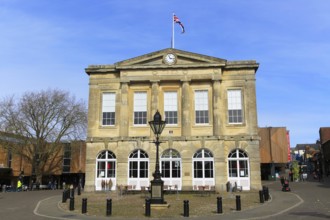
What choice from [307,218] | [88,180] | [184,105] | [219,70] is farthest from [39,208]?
[219,70]

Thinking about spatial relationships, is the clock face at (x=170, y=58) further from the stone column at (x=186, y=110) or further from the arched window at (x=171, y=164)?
the arched window at (x=171, y=164)

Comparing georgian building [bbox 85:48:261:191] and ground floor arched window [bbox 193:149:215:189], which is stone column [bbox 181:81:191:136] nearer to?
georgian building [bbox 85:48:261:191]

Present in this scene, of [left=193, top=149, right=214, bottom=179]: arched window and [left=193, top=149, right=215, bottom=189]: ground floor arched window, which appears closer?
[left=193, top=149, right=215, bottom=189]: ground floor arched window

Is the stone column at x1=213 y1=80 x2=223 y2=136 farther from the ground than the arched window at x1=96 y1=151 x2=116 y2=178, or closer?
farther from the ground

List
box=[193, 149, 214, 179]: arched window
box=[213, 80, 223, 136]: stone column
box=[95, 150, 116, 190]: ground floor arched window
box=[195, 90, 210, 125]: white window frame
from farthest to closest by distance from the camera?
box=[195, 90, 210, 125]: white window frame < box=[95, 150, 116, 190]: ground floor arched window < box=[213, 80, 223, 136]: stone column < box=[193, 149, 214, 179]: arched window

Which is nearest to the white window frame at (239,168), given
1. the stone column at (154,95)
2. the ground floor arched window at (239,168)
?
the ground floor arched window at (239,168)

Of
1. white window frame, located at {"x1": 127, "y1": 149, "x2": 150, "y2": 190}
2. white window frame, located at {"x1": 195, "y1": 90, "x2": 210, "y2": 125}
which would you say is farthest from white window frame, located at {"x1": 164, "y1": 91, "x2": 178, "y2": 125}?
white window frame, located at {"x1": 127, "y1": 149, "x2": 150, "y2": 190}

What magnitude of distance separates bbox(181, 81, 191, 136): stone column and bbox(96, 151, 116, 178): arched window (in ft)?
22.4

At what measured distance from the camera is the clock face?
105 ft

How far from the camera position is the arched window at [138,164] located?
30.7m

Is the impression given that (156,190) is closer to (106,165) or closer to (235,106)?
(106,165)

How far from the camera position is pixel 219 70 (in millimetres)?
31406

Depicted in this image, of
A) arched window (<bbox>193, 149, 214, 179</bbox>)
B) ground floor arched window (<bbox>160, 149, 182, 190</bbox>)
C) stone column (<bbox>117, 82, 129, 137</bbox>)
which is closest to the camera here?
arched window (<bbox>193, 149, 214, 179</bbox>)

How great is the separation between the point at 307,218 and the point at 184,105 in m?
18.1
